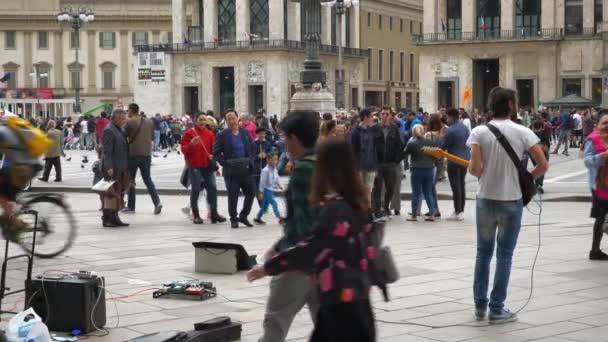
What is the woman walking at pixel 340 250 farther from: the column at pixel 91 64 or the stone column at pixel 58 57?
the stone column at pixel 58 57

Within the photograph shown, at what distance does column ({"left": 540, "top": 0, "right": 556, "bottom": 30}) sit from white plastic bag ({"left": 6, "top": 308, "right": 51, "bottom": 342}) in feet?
211

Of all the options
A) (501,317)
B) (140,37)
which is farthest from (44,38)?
(501,317)

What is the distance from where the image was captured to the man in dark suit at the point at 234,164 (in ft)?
55.0

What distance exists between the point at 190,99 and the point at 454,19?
19523 millimetres

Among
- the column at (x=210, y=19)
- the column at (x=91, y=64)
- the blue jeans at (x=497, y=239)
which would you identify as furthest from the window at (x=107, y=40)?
the blue jeans at (x=497, y=239)

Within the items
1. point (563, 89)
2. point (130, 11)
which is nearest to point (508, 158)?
point (563, 89)

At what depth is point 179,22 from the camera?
80562 millimetres

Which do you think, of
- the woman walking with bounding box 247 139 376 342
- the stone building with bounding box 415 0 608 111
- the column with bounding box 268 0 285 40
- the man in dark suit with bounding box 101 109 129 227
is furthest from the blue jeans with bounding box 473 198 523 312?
the column with bounding box 268 0 285 40

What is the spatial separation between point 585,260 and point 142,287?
521 cm

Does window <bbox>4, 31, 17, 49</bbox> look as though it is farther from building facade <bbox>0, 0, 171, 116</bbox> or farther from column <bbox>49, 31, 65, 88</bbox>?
column <bbox>49, 31, 65, 88</bbox>

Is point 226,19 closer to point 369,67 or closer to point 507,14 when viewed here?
point 369,67

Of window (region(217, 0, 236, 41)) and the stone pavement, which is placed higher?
window (region(217, 0, 236, 41))

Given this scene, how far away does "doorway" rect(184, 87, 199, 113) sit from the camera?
7781 cm

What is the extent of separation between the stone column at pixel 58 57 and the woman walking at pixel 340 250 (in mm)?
97224
